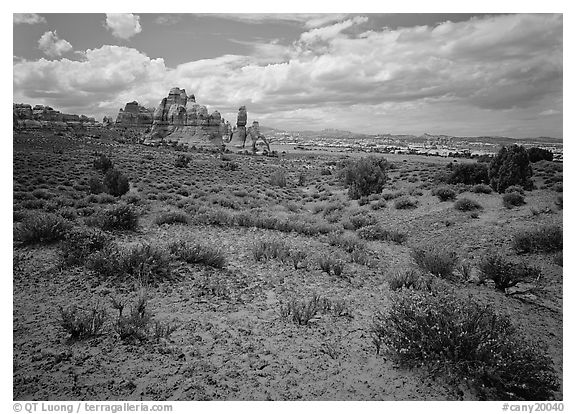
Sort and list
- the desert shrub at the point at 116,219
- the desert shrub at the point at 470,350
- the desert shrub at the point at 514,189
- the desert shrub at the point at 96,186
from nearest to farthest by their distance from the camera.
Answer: the desert shrub at the point at 470,350
the desert shrub at the point at 116,219
the desert shrub at the point at 96,186
the desert shrub at the point at 514,189

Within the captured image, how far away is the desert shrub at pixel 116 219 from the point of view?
7.81 metres

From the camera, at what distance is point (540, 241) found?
699 cm

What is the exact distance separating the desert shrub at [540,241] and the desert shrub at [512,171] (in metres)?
8.17

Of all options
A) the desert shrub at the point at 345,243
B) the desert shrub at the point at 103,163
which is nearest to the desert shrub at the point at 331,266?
the desert shrub at the point at 345,243

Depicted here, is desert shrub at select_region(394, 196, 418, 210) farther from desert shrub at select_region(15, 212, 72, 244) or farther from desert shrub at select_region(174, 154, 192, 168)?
desert shrub at select_region(15, 212, 72, 244)

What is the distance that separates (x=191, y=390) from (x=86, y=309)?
1.99 metres

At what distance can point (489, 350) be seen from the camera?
2895 millimetres

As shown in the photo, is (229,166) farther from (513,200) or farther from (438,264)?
(513,200)

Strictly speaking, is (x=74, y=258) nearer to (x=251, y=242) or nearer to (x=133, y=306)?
(x=133, y=306)

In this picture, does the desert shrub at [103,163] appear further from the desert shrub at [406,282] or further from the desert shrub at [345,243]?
the desert shrub at [406,282]

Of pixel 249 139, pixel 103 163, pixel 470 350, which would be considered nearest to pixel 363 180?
pixel 249 139

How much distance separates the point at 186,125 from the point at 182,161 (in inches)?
93.1

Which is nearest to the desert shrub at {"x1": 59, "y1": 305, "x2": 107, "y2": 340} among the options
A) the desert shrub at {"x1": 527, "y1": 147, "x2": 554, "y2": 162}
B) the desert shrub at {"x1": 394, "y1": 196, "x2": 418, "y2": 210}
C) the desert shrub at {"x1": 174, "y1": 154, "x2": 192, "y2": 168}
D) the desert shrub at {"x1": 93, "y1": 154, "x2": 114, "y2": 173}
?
the desert shrub at {"x1": 93, "y1": 154, "x2": 114, "y2": 173}
